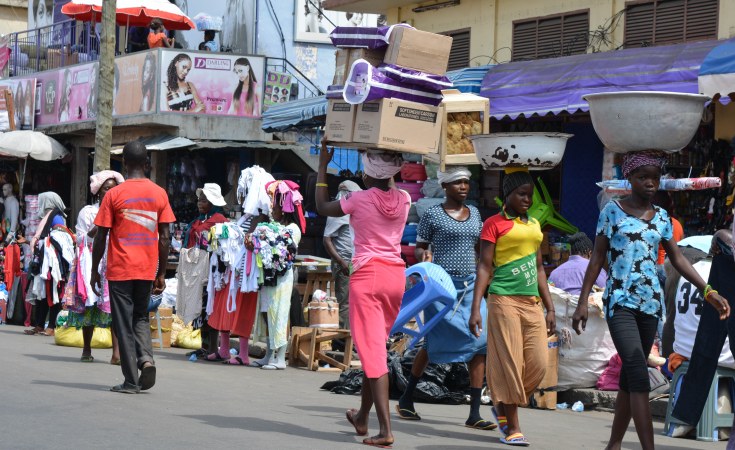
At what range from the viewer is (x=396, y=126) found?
27.4ft

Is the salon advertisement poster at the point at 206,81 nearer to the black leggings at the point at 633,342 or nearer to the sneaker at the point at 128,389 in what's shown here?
the sneaker at the point at 128,389

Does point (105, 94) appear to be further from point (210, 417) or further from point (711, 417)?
point (711, 417)

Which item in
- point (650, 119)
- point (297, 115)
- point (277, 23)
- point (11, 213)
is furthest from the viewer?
point (11, 213)

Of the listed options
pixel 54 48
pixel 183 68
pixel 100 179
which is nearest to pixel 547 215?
pixel 100 179

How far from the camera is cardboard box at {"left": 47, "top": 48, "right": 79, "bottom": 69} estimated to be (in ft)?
92.5

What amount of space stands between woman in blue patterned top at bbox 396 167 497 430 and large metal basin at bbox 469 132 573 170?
111cm

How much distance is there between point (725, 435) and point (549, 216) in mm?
7232

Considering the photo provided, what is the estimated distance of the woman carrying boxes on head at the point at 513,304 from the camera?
8336 mm

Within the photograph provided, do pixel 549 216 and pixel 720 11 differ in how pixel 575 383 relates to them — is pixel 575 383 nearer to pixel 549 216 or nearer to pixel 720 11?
pixel 549 216

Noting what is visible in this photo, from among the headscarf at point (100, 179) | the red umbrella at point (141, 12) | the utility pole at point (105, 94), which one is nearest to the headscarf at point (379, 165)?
the headscarf at point (100, 179)

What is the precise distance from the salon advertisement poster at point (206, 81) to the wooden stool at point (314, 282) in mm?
6391

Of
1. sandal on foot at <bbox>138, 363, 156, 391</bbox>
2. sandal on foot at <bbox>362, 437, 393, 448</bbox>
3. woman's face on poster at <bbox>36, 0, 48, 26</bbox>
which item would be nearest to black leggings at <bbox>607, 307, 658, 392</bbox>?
sandal on foot at <bbox>362, 437, 393, 448</bbox>

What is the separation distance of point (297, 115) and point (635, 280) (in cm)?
1141

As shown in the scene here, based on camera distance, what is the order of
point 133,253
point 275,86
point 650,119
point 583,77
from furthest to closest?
point 275,86 < point 583,77 < point 133,253 < point 650,119
